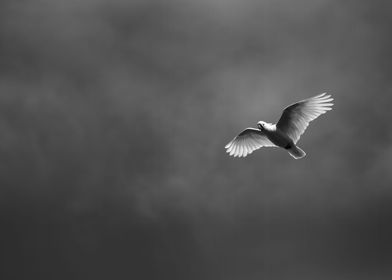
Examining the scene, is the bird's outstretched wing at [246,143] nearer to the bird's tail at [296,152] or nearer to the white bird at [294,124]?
the white bird at [294,124]

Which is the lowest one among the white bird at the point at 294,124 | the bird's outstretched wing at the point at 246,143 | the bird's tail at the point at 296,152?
the bird's tail at the point at 296,152

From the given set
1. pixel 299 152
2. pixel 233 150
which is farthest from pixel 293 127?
pixel 233 150

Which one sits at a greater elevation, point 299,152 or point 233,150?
point 233,150

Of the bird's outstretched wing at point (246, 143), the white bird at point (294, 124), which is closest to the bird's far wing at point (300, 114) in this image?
the white bird at point (294, 124)

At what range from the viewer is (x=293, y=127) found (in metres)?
66.3

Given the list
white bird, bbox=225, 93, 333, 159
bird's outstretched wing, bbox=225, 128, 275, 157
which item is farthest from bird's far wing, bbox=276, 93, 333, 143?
bird's outstretched wing, bbox=225, 128, 275, 157

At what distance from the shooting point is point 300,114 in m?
65.4

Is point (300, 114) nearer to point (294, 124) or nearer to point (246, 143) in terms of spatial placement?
point (294, 124)

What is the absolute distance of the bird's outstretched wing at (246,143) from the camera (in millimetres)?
70438

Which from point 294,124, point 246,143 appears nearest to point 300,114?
point 294,124

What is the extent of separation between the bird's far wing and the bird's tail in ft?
5.44

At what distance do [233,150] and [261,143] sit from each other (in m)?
3.44

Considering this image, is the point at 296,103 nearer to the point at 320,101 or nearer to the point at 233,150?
the point at 320,101

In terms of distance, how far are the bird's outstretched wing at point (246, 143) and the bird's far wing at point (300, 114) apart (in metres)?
4.26
